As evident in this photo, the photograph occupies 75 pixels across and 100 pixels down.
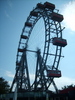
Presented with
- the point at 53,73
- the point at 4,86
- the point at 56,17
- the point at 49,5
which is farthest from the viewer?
the point at 4,86

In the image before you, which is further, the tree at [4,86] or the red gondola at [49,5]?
the tree at [4,86]

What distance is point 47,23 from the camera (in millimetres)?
35500

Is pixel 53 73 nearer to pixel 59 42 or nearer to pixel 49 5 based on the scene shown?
pixel 59 42

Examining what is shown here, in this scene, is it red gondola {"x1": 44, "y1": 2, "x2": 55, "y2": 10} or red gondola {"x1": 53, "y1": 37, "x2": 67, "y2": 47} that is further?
red gondola {"x1": 44, "y1": 2, "x2": 55, "y2": 10}

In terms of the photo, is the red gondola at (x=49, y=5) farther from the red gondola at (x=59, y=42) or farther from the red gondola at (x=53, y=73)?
the red gondola at (x=53, y=73)

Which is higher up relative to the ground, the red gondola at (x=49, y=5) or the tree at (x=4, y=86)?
the red gondola at (x=49, y=5)

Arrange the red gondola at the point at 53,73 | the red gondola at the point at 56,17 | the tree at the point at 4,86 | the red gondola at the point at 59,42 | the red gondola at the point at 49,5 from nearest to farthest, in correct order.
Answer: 1. the red gondola at the point at 53,73
2. the red gondola at the point at 59,42
3. the red gondola at the point at 56,17
4. the red gondola at the point at 49,5
5. the tree at the point at 4,86

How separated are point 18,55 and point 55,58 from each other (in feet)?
55.0

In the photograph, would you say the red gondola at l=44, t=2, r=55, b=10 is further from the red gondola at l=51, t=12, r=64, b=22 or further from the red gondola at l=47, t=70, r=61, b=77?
the red gondola at l=47, t=70, r=61, b=77

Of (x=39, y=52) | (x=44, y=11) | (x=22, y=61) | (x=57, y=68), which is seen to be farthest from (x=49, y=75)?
(x=44, y=11)

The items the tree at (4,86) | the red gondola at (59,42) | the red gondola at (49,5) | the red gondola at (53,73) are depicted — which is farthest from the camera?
the tree at (4,86)

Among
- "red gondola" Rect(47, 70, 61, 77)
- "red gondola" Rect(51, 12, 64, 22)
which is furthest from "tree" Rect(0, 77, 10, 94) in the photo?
"red gondola" Rect(51, 12, 64, 22)

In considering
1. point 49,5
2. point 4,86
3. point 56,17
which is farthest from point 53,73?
point 4,86

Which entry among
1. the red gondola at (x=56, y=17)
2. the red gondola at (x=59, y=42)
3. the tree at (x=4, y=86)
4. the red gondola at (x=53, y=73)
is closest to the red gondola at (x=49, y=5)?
the red gondola at (x=56, y=17)
